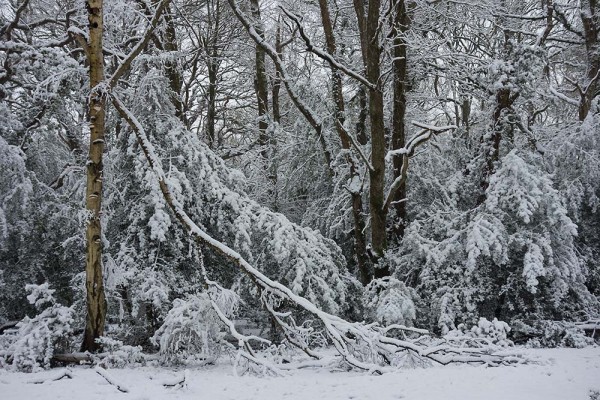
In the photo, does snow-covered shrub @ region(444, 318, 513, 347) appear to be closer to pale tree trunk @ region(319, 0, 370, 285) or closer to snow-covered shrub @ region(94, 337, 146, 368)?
pale tree trunk @ region(319, 0, 370, 285)

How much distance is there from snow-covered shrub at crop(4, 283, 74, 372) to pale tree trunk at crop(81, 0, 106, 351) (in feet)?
0.95

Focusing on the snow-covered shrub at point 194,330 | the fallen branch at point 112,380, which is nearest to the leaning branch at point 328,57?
the snow-covered shrub at point 194,330

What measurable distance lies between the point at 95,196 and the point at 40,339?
6.26ft

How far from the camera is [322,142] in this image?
32.8 feet

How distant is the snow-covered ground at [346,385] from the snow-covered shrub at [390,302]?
1689mm

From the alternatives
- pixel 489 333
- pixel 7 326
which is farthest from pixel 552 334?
pixel 7 326

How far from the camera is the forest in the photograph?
642 centimetres

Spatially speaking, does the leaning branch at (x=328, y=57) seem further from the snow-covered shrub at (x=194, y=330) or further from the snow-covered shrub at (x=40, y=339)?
the snow-covered shrub at (x=40, y=339)

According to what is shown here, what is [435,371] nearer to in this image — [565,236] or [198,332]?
[198,332]

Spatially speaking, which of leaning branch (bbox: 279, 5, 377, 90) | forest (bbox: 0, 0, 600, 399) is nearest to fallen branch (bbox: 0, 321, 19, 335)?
forest (bbox: 0, 0, 600, 399)

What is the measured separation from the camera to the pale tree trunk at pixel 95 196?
21.1 ft

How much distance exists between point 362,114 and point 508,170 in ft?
11.6

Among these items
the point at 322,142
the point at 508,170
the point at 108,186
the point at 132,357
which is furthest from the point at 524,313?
the point at 108,186

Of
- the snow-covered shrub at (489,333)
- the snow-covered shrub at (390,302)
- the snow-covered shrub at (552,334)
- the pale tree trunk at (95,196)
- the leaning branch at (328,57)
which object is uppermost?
the leaning branch at (328,57)
